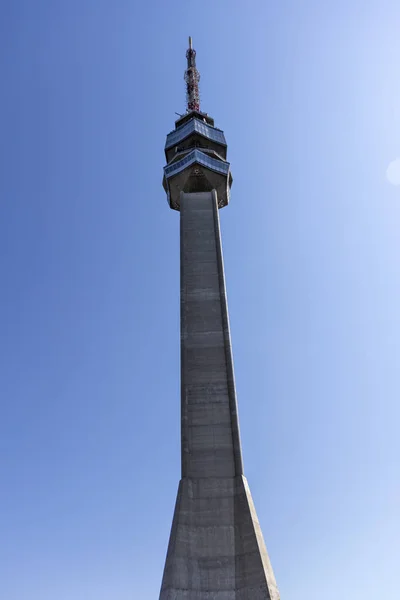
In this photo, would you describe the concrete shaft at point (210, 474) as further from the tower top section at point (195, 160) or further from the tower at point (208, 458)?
the tower top section at point (195, 160)

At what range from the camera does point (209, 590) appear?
18.1 m

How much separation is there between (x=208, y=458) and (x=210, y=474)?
726mm

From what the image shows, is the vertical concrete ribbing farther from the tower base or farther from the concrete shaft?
the tower base

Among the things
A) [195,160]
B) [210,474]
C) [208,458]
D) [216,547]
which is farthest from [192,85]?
[216,547]

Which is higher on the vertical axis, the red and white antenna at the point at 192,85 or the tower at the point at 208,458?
the red and white antenna at the point at 192,85

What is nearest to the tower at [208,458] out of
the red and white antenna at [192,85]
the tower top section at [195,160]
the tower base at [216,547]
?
the tower base at [216,547]

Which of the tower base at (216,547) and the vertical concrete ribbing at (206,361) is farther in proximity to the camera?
the vertical concrete ribbing at (206,361)

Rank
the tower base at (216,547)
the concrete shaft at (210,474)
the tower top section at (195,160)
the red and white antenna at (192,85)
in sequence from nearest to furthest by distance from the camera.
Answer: the tower base at (216,547), the concrete shaft at (210,474), the tower top section at (195,160), the red and white antenna at (192,85)

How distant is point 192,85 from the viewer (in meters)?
45.4

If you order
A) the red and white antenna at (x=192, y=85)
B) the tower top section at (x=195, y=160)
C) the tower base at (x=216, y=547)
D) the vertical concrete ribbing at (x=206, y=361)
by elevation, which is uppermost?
the red and white antenna at (x=192, y=85)

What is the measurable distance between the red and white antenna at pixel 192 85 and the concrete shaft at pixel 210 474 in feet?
69.5

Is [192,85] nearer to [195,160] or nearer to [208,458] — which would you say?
[195,160]

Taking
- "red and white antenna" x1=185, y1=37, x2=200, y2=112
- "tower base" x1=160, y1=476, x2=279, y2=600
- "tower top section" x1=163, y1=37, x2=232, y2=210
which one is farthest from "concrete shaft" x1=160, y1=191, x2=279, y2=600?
"red and white antenna" x1=185, y1=37, x2=200, y2=112

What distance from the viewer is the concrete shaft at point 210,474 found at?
60.0 ft
